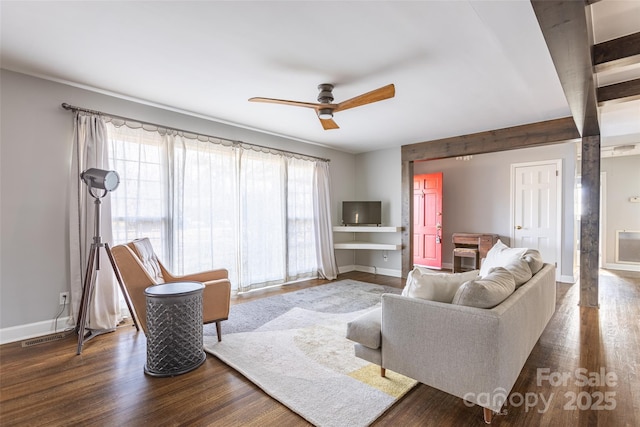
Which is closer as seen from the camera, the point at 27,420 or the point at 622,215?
the point at 27,420

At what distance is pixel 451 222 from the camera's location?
6.80 m

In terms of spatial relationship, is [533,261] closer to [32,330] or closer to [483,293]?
[483,293]

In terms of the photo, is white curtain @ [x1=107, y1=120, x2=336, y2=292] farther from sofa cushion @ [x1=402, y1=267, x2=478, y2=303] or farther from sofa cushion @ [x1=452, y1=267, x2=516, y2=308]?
sofa cushion @ [x1=452, y1=267, x2=516, y2=308]

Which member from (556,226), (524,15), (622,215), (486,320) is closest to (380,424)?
(486,320)

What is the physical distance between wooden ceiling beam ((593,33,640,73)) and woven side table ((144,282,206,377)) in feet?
11.6

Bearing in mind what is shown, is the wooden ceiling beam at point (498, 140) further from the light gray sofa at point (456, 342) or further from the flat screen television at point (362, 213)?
the light gray sofa at point (456, 342)

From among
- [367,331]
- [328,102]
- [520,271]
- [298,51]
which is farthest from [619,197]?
[298,51]

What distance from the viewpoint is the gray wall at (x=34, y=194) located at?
2.80 meters

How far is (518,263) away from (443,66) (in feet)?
5.77

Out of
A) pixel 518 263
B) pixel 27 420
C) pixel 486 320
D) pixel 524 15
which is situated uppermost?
pixel 524 15

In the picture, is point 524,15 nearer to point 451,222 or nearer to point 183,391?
point 183,391

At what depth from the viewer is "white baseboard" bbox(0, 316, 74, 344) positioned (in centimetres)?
280

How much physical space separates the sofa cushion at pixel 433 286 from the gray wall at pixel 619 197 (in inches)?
272

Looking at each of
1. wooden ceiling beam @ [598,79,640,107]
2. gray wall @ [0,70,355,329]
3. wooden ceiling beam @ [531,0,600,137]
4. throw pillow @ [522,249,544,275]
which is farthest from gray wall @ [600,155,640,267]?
gray wall @ [0,70,355,329]
